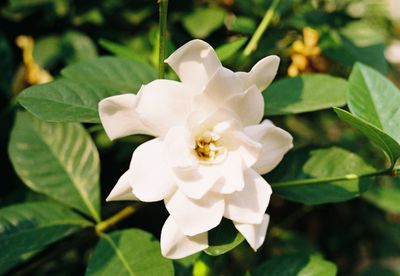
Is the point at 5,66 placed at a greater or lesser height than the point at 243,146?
lesser

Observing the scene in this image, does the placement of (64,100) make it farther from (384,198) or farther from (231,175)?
(384,198)

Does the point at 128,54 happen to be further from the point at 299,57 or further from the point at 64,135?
the point at 299,57

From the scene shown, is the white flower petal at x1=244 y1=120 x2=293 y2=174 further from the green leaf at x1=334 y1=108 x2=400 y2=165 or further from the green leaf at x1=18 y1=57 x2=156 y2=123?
the green leaf at x1=18 y1=57 x2=156 y2=123

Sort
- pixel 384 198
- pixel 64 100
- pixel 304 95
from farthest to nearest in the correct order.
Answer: pixel 384 198 < pixel 304 95 < pixel 64 100

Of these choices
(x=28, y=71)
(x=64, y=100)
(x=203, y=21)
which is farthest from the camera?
(x=28, y=71)

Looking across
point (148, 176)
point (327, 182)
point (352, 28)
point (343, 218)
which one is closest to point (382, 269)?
point (343, 218)

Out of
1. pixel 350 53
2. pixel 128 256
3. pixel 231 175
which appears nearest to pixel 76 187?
pixel 128 256

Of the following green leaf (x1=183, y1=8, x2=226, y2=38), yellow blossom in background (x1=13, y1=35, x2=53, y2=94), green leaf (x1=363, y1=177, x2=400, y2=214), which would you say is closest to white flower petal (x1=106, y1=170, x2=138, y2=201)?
green leaf (x1=183, y1=8, x2=226, y2=38)
